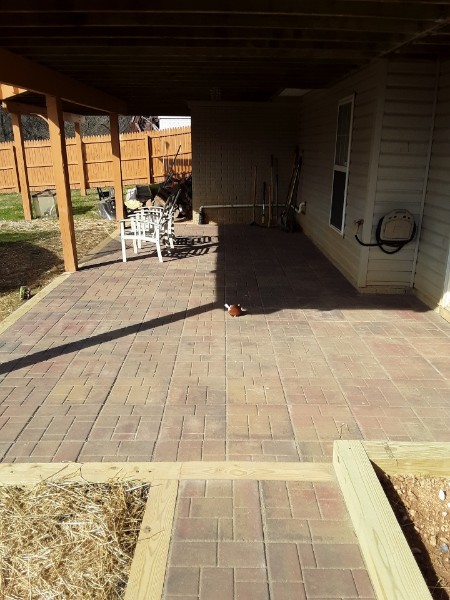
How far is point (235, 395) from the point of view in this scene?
3486 millimetres

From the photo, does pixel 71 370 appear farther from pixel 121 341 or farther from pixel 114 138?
pixel 114 138

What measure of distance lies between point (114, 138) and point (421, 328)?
8.06m

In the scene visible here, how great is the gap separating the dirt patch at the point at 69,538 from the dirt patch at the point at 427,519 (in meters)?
1.29

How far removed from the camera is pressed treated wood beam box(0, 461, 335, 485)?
261 cm

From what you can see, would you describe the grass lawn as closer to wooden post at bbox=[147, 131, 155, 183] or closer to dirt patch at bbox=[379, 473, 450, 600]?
wooden post at bbox=[147, 131, 155, 183]

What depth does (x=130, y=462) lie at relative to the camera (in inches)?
108

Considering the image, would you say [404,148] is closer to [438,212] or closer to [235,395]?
[438,212]

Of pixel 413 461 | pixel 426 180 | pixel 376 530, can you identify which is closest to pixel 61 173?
pixel 426 180

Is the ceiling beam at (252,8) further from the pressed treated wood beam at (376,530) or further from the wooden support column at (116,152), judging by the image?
the wooden support column at (116,152)

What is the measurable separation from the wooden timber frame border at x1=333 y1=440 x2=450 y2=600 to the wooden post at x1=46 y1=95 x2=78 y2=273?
209 inches

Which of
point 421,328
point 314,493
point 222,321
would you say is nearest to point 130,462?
point 314,493

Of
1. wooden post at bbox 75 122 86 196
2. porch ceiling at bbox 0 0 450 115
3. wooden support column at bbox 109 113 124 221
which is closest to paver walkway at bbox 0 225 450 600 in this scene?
porch ceiling at bbox 0 0 450 115

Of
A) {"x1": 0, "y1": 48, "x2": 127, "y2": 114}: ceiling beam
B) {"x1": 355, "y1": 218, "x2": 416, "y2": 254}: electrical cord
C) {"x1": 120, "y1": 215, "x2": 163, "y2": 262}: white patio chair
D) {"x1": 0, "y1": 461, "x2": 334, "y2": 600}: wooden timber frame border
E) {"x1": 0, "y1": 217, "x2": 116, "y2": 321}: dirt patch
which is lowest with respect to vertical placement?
{"x1": 0, "y1": 217, "x2": 116, "y2": 321}: dirt patch

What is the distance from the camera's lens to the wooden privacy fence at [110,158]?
57.4 ft
